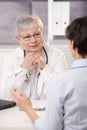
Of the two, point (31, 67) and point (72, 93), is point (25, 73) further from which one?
point (72, 93)

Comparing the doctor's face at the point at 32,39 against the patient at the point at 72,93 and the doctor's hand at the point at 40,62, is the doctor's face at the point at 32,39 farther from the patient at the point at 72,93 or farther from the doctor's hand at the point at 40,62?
the patient at the point at 72,93

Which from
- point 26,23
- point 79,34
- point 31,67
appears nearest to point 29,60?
point 31,67

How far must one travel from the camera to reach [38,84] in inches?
88.5

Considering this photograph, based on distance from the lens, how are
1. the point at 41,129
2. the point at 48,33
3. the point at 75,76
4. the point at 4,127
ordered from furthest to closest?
the point at 48,33 < the point at 4,127 < the point at 41,129 < the point at 75,76

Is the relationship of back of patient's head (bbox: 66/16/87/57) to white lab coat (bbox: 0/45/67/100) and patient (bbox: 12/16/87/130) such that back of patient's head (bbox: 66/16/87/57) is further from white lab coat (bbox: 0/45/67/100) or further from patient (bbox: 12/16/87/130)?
white lab coat (bbox: 0/45/67/100)

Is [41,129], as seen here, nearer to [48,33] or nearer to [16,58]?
[16,58]

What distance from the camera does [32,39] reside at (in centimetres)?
227

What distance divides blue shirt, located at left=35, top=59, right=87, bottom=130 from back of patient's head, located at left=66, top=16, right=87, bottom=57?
50 mm

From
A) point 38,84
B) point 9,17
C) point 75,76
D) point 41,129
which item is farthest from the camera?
point 9,17

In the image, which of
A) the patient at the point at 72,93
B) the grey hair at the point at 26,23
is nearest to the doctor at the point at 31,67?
the grey hair at the point at 26,23

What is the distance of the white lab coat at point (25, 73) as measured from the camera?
223cm

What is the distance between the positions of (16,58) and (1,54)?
0.53 metres

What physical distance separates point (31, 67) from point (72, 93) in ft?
3.57

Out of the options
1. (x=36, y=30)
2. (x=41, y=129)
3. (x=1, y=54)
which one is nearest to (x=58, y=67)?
(x=36, y=30)
